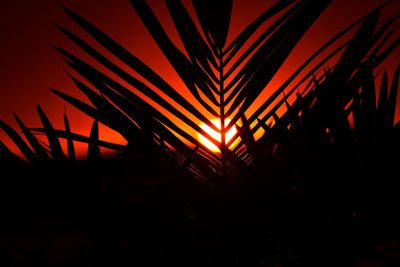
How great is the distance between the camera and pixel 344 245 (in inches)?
14.7

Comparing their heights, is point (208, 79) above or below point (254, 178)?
above

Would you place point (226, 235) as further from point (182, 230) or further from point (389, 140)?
point (389, 140)

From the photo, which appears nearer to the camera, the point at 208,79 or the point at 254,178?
the point at 254,178

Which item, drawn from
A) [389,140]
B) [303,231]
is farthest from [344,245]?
[389,140]

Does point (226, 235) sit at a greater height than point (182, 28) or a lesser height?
lesser

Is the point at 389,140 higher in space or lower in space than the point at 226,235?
higher

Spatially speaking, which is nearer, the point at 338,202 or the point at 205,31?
the point at 338,202

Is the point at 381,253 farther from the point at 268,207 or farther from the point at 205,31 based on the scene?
the point at 205,31

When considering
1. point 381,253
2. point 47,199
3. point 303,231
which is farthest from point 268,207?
point 47,199

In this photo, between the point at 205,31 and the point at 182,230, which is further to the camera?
the point at 205,31

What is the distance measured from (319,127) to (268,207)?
115 millimetres

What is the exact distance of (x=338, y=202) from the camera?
41cm

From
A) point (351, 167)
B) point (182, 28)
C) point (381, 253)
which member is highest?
point (182, 28)

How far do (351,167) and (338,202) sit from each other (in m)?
0.06
